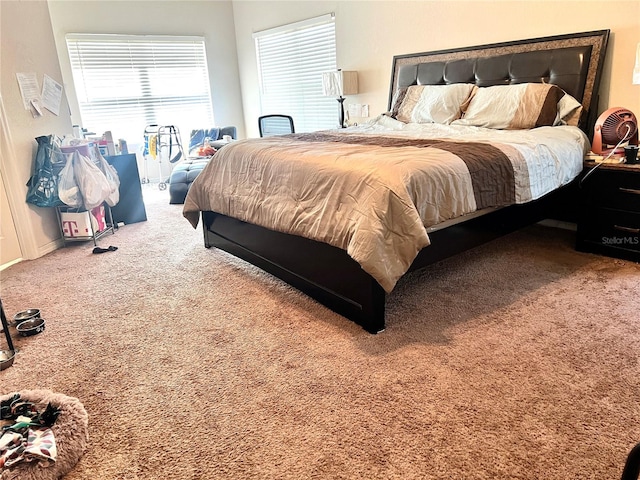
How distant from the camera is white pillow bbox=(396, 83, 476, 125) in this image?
363 cm

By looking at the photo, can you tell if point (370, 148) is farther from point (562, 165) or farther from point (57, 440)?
point (57, 440)

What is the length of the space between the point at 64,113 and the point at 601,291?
13.9ft

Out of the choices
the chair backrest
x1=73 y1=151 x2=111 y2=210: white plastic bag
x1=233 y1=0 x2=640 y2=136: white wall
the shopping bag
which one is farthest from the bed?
the chair backrest

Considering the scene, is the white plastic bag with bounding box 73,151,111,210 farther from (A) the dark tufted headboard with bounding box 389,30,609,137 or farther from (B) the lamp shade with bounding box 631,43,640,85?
(B) the lamp shade with bounding box 631,43,640,85

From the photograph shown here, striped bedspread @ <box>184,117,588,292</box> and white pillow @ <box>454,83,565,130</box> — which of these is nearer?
striped bedspread @ <box>184,117,588,292</box>

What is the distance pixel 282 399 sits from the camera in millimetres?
1716

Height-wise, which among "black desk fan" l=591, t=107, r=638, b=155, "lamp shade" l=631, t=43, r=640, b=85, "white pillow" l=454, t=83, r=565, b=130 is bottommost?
"black desk fan" l=591, t=107, r=638, b=155

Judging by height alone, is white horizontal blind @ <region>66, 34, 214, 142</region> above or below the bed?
above

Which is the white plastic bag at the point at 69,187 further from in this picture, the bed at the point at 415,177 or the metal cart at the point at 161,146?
the metal cart at the point at 161,146

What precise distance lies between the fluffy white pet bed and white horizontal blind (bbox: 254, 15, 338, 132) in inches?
176

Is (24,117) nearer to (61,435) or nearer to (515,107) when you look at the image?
(61,435)

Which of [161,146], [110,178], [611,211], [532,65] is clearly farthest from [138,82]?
[611,211]

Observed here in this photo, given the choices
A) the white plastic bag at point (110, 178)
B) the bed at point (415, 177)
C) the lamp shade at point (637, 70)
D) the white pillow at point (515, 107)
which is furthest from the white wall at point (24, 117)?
the lamp shade at point (637, 70)

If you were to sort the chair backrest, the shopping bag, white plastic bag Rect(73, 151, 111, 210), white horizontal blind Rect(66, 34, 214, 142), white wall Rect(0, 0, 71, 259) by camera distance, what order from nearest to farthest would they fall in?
1. white wall Rect(0, 0, 71, 259)
2. the shopping bag
3. white plastic bag Rect(73, 151, 111, 210)
4. the chair backrest
5. white horizontal blind Rect(66, 34, 214, 142)
